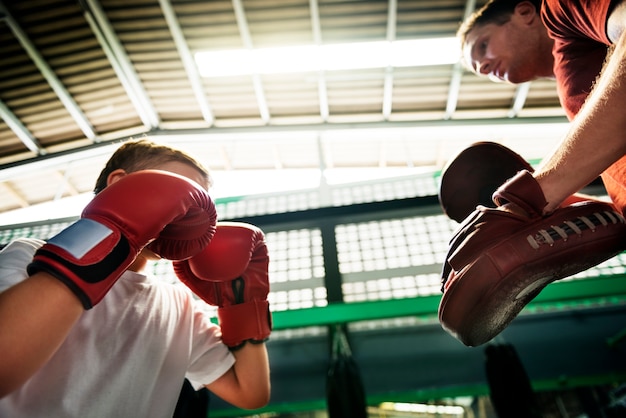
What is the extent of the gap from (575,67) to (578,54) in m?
0.05

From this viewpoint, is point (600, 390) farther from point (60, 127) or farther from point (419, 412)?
point (60, 127)

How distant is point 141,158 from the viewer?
1.46 metres

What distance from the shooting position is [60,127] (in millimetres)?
6934

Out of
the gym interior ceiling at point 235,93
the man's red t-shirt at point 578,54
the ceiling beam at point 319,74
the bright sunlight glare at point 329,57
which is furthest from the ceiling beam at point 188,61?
the man's red t-shirt at point 578,54

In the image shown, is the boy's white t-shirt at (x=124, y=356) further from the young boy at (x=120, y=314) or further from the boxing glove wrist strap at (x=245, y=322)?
the boxing glove wrist strap at (x=245, y=322)

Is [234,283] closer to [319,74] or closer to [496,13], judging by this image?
[496,13]

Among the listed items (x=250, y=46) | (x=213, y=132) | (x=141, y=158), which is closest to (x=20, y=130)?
(x=213, y=132)

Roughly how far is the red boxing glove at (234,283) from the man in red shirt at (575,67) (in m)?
1.15

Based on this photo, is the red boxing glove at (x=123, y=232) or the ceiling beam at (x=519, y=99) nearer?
the red boxing glove at (x=123, y=232)

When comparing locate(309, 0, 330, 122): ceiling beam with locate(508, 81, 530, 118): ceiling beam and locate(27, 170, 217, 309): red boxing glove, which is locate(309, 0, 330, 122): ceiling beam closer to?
locate(508, 81, 530, 118): ceiling beam

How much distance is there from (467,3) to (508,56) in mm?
4617

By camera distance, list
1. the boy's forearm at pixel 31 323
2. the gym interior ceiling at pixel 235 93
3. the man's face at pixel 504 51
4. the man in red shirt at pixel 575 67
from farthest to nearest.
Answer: the gym interior ceiling at pixel 235 93
the man's face at pixel 504 51
the man in red shirt at pixel 575 67
the boy's forearm at pixel 31 323

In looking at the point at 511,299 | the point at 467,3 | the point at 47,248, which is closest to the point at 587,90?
the point at 511,299

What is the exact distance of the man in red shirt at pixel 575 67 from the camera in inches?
32.9
